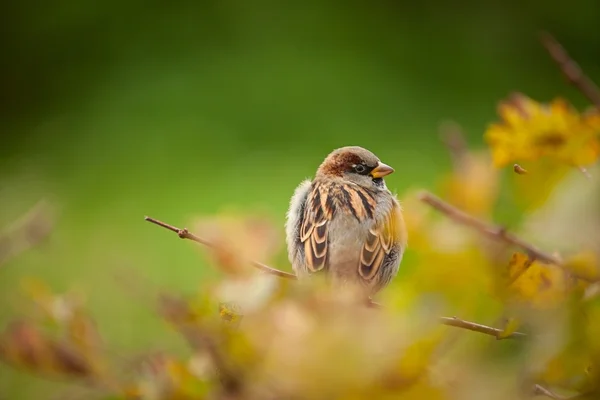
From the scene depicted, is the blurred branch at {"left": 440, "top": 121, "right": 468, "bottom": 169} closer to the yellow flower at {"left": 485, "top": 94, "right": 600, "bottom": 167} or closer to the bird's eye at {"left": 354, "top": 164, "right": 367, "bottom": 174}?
the yellow flower at {"left": 485, "top": 94, "right": 600, "bottom": 167}

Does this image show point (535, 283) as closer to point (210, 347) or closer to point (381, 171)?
point (210, 347)

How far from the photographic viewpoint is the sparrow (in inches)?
57.6

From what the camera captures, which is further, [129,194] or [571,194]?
[129,194]

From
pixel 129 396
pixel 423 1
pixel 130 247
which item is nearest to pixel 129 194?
pixel 130 247

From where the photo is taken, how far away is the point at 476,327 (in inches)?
17.9

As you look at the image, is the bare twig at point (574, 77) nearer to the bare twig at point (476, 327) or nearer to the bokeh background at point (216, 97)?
the bare twig at point (476, 327)

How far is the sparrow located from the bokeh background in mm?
1650

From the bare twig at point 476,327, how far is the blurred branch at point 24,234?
0.61 m

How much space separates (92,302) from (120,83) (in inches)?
71.5

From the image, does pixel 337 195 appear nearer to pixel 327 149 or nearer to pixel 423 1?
pixel 327 149

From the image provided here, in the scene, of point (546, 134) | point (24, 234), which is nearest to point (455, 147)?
point (546, 134)

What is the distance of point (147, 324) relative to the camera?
3.21m

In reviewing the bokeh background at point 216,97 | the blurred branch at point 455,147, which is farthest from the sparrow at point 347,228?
the bokeh background at point 216,97

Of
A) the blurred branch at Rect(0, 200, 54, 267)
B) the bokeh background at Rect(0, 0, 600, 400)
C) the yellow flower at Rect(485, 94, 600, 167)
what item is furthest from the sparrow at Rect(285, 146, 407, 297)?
the bokeh background at Rect(0, 0, 600, 400)
